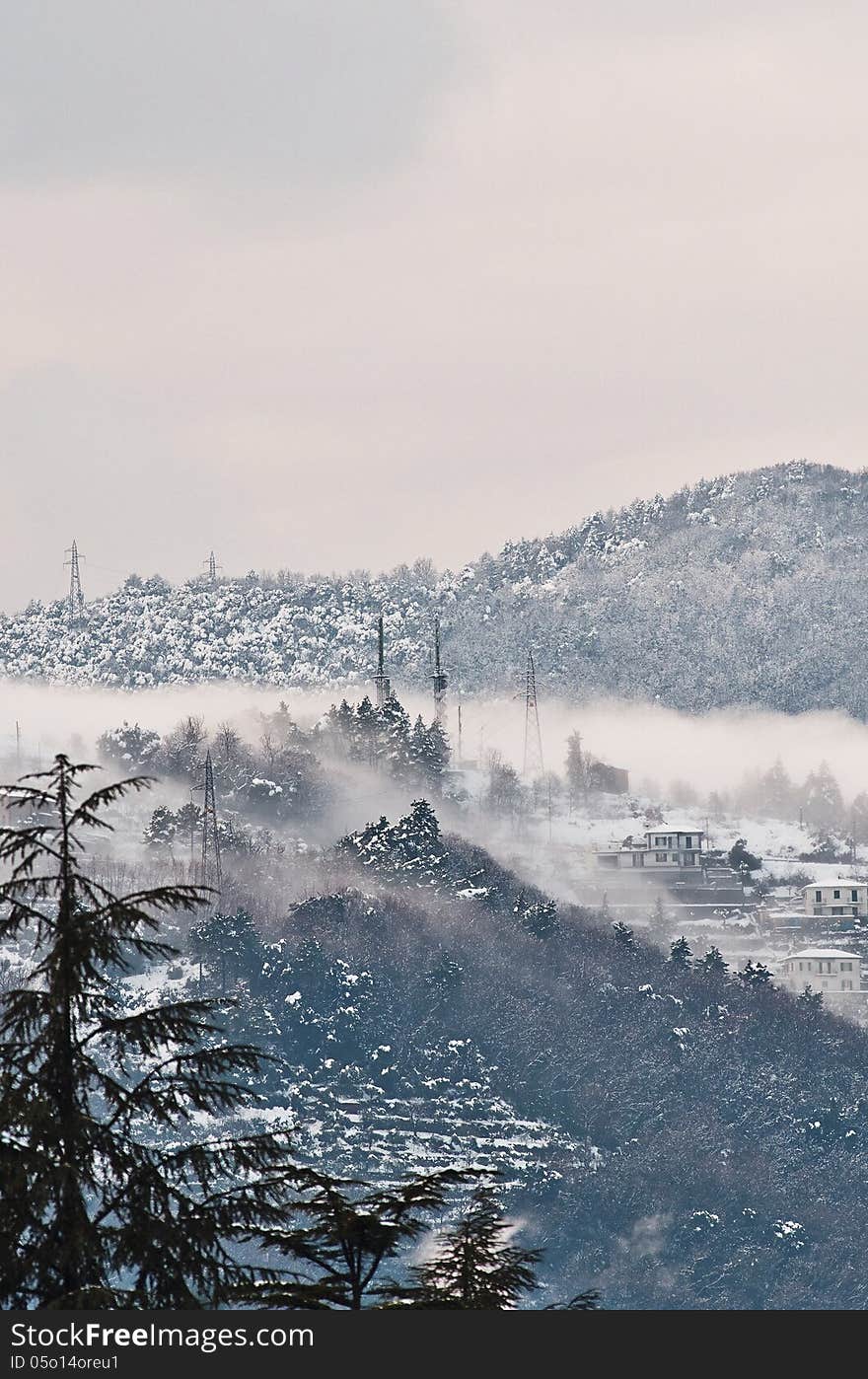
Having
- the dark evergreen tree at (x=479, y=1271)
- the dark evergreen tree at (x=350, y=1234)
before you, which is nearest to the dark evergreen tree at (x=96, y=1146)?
the dark evergreen tree at (x=350, y=1234)

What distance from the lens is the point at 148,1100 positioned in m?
33.0

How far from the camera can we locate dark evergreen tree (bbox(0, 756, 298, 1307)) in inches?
1262

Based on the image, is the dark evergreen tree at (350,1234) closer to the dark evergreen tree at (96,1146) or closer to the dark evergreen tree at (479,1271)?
the dark evergreen tree at (479,1271)

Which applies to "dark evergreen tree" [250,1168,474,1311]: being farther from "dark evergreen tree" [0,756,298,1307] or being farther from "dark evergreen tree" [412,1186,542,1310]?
"dark evergreen tree" [0,756,298,1307]

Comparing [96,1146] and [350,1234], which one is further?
[350,1234]

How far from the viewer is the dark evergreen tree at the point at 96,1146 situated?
32062 millimetres

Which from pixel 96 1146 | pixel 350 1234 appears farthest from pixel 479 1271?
pixel 96 1146

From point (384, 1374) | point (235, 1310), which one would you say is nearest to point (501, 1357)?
point (384, 1374)

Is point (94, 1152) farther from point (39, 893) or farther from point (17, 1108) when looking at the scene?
point (39, 893)

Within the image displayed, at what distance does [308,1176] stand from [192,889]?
4414mm

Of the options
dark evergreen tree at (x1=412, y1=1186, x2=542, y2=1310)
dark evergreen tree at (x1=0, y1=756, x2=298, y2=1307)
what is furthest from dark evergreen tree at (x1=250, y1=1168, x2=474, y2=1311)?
dark evergreen tree at (x1=0, y1=756, x2=298, y2=1307)

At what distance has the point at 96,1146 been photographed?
3259 cm

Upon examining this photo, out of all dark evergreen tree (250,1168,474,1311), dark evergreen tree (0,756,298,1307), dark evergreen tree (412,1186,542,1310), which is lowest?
dark evergreen tree (412,1186,542,1310)

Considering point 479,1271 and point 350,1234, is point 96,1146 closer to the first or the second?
point 350,1234
